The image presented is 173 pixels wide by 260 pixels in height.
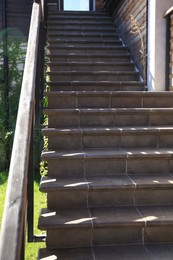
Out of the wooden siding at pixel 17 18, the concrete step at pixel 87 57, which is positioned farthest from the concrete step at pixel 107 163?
the wooden siding at pixel 17 18

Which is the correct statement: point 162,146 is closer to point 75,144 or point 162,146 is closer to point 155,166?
point 155,166

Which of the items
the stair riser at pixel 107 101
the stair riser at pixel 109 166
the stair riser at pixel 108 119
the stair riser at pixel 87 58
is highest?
the stair riser at pixel 87 58

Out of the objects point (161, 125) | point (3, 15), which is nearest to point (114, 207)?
point (161, 125)

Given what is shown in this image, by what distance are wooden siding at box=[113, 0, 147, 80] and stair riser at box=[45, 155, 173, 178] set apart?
1999 mm

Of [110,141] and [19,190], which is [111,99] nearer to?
[110,141]

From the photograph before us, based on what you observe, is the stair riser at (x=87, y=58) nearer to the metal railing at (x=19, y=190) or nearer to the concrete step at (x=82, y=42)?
the concrete step at (x=82, y=42)

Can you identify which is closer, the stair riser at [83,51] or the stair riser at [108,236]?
the stair riser at [108,236]

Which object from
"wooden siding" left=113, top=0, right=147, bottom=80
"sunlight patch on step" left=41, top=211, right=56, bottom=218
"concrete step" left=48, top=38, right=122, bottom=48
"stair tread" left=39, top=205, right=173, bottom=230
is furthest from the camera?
"concrete step" left=48, top=38, right=122, bottom=48

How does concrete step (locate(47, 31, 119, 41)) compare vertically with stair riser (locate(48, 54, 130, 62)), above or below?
above

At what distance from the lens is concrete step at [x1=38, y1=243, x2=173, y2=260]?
1.92m

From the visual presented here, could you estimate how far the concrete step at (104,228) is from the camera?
2053 mm

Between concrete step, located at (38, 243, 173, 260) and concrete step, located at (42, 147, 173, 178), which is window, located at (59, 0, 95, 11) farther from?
concrete step, located at (38, 243, 173, 260)

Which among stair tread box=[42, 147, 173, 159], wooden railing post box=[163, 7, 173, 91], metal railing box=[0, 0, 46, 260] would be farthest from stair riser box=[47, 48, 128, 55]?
metal railing box=[0, 0, 46, 260]

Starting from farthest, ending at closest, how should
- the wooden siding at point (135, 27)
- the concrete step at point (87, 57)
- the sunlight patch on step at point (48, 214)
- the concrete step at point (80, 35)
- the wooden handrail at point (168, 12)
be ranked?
the concrete step at point (80, 35), the concrete step at point (87, 57), the wooden siding at point (135, 27), the wooden handrail at point (168, 12), the sunlight patch on step at point (48, 214)
